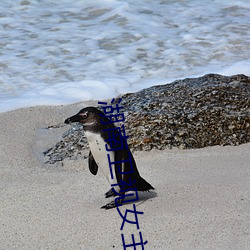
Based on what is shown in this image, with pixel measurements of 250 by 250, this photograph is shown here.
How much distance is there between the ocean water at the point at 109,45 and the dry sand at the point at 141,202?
1.84 meters

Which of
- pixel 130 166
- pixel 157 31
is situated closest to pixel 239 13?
pixel 157 31

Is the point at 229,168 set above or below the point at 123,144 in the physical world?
below

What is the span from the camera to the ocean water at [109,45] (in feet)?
22.3

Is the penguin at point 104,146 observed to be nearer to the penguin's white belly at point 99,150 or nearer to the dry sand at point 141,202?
the penguin's white belly at point 99,150

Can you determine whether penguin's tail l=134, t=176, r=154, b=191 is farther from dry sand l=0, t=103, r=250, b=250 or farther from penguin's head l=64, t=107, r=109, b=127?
penguin's head l=64, t=107, r=109, b=127

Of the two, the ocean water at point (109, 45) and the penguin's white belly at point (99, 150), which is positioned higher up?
the penguin's white belly at point (99, 150)

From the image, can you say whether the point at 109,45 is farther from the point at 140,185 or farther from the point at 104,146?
the point at 104,146

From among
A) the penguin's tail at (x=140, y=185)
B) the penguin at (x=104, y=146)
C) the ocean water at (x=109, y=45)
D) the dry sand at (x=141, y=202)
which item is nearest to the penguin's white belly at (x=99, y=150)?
the penguin at (x=104, y=146)

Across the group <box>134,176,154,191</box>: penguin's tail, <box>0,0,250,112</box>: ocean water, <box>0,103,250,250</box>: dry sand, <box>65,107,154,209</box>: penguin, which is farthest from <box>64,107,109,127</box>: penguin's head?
<box>0,0,250,112</box>: ocean water

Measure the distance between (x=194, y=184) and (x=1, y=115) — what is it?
2.43 meters

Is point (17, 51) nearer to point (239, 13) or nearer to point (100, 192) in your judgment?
point (239, 13)

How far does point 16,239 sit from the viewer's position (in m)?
3.21

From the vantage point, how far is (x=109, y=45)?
8375 mm

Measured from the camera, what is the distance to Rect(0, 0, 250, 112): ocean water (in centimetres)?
679
